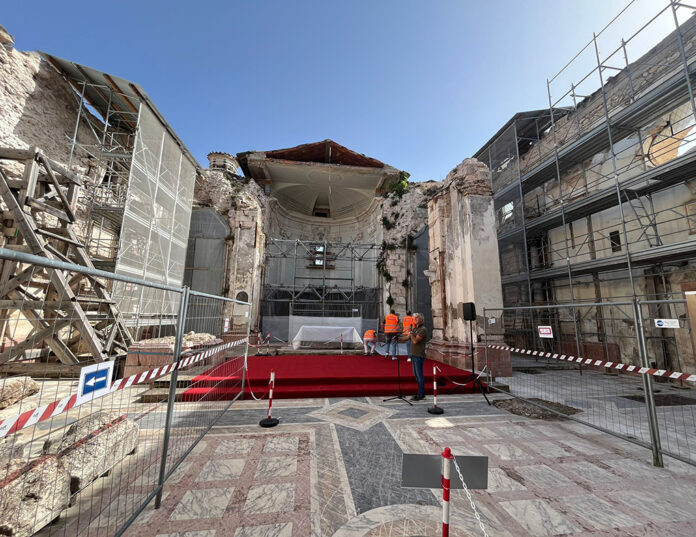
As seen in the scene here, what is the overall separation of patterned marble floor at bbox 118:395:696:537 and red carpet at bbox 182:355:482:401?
1177mm

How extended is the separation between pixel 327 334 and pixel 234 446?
6.92 meters

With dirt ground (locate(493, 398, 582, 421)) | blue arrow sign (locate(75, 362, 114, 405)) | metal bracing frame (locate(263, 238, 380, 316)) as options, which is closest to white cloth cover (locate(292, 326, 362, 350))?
metal bracing frame (locate(263, 238, 380, 316))

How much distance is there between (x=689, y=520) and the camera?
2203 millimetres

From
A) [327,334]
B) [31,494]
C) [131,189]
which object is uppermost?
[131,189]

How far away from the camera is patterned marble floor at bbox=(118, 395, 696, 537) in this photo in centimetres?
211

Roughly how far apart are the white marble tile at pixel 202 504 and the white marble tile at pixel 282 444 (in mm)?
804

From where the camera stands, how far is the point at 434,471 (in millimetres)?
1691

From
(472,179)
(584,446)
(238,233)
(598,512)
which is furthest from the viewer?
(238,233)

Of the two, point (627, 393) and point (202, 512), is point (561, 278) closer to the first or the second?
point (627, 393)

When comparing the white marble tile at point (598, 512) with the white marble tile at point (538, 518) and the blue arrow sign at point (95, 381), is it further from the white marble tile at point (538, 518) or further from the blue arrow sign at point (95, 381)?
the blue arrow sign at point (95, 381)

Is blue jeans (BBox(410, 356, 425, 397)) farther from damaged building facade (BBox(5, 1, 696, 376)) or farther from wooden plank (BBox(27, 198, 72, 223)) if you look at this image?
wooden plank (BBox(27, 198, 72, 223))

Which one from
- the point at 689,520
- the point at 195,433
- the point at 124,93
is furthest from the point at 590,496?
the point at 124,93

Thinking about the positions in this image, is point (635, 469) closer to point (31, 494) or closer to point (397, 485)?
point (397, 485)

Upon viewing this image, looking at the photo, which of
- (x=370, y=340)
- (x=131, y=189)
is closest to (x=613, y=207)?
(x=370, y=340)
